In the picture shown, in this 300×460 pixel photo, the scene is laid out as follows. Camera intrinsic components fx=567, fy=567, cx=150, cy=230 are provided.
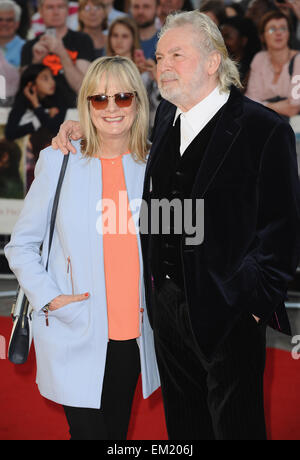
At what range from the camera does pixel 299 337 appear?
235 inches

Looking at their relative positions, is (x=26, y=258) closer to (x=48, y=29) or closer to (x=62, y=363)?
(x=62, y=363)

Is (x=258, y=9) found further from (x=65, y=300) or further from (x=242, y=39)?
(x=65, y=300)

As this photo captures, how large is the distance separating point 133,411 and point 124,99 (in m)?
2.43

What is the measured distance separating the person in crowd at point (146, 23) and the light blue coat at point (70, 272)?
5343mm

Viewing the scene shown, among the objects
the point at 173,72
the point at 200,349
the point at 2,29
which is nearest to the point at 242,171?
the point at 173,72

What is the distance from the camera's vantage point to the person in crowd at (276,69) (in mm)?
6930

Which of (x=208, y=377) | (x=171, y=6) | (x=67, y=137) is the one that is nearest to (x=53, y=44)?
(x=171, y=6)

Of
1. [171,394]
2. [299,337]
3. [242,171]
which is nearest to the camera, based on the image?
[242,171]

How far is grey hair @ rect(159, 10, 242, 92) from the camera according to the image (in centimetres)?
234

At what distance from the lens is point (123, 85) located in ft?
8.34

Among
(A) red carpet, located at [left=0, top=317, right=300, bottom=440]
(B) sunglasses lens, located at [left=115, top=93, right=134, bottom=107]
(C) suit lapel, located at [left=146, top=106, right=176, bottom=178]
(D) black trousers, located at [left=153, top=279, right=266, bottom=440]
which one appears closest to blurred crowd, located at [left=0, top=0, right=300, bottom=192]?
(A) red carpet, located at [left=0, top=317, right=300, bottom=440]

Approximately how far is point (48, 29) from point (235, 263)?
6.58 metres

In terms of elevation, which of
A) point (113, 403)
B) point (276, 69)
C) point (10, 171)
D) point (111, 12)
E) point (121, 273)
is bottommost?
point (113, 403)
